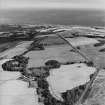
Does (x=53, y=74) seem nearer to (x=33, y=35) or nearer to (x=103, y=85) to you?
(x=103, y=85)

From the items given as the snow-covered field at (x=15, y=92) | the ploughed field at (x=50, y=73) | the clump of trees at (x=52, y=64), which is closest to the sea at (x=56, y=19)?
the ploughed field at (x=50, y=73)

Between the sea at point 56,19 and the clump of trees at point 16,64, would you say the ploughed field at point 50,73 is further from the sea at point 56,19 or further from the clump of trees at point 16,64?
the sea at point 56,19

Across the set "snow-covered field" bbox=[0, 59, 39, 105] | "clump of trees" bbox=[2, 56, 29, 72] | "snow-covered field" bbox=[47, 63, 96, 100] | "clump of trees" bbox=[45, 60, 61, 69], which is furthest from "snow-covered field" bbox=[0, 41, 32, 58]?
"snow-covered field" bbox=[47, 63, 96, 100]

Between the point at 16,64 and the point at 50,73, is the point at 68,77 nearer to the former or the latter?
the point at 50,73

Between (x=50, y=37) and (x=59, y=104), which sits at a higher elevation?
(x=50, y=37)

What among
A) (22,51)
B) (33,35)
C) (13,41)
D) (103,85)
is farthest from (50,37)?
(103,85)

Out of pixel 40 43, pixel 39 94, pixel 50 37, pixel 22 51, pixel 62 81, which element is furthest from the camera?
pixel 50 37

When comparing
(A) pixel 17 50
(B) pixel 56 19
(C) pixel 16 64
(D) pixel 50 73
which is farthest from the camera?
(B) pixel 56 19

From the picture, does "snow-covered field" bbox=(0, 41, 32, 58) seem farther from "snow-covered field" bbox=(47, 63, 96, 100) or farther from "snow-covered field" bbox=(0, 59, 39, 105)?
"snow-covered field" bbox=(47, 63, 96, 100)

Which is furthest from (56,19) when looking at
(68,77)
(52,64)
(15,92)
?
(15,92)

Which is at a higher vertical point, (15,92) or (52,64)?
(52,64)
